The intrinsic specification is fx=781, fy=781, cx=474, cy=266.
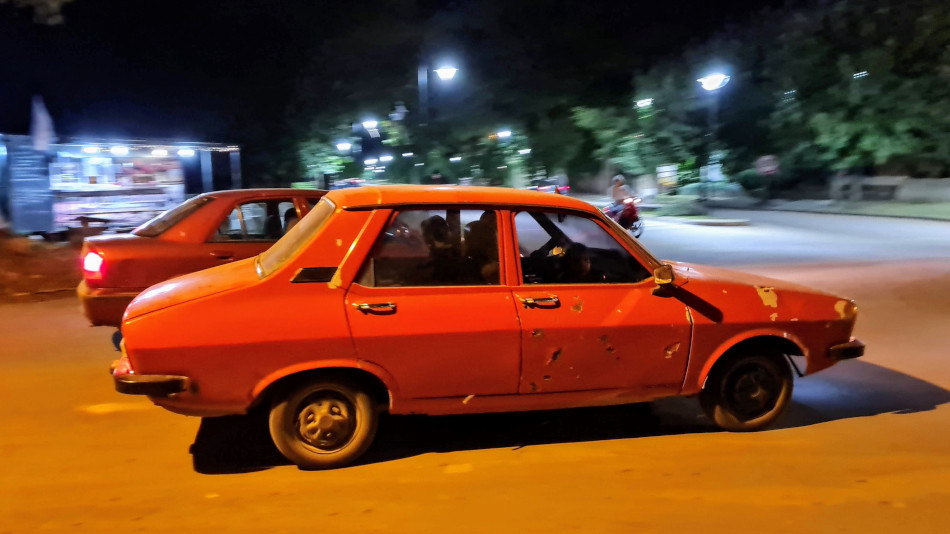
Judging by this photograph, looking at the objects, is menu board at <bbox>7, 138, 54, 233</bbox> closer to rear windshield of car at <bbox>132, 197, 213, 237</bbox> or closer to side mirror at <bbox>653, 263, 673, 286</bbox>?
rear windshield of car at <bbox>132, 197, 213, 237</bbox>

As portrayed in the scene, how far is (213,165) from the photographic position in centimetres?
1981

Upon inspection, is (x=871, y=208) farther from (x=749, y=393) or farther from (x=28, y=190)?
(x=749, y=393)

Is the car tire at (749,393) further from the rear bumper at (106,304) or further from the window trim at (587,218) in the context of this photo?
the rear bumper at (106,304)

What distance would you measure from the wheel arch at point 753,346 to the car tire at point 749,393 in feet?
0.21

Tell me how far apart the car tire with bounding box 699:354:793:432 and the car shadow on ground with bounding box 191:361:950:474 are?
20cm

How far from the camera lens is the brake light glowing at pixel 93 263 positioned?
22.0 feet

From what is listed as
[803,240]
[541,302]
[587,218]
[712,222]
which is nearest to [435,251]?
[541,302]

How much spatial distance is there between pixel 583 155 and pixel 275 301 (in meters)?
40.6

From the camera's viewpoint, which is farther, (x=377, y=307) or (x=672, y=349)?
(x=672, y=349)

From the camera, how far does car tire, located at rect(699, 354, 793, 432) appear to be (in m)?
5.21

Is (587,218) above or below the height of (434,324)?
above

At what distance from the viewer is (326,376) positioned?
4.51 m

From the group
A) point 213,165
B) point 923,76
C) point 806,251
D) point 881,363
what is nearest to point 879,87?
point 923,76

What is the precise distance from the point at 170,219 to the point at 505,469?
14.6 ft
